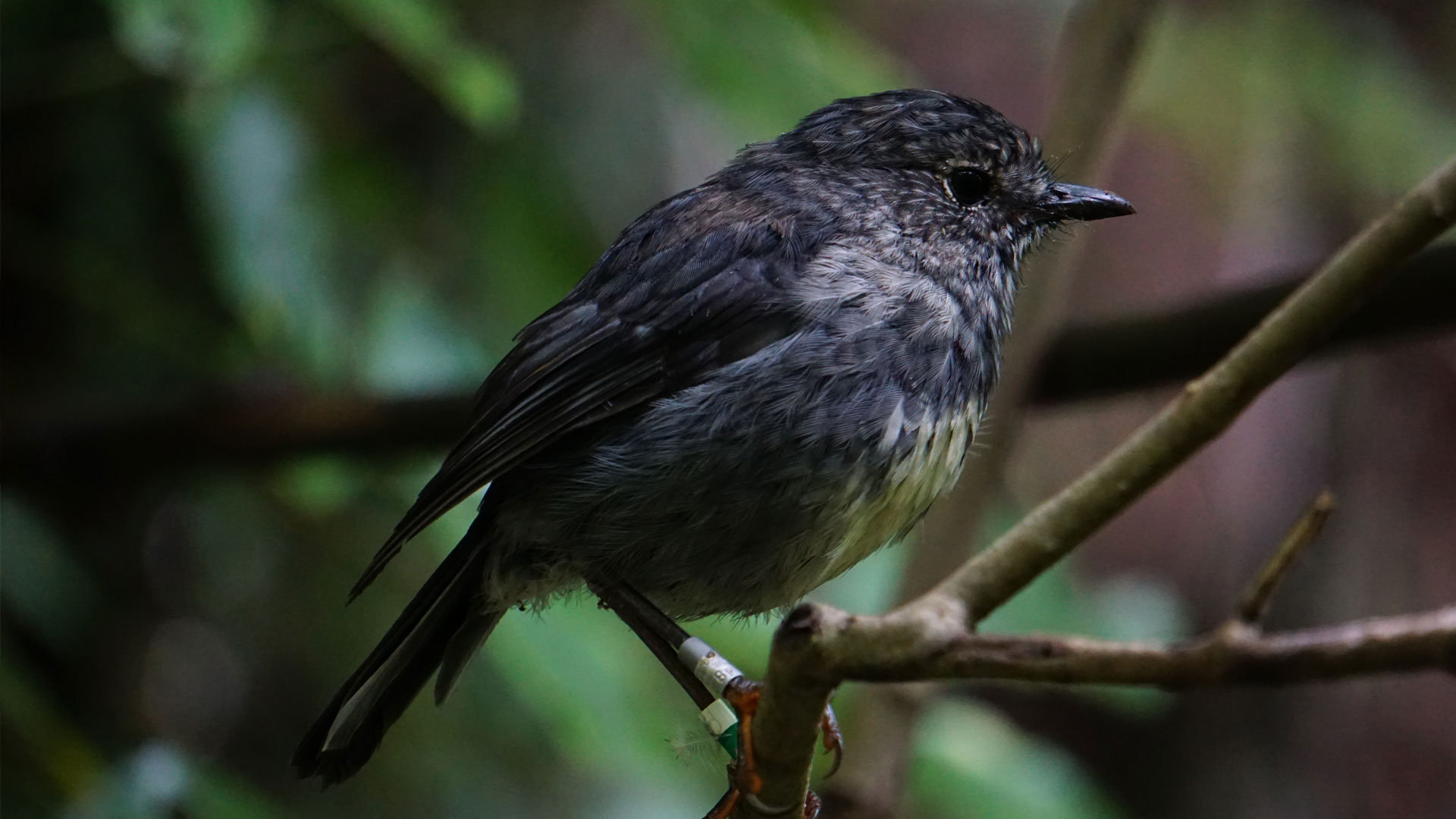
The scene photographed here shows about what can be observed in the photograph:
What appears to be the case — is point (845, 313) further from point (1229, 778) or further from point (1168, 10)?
point (1229, 778)

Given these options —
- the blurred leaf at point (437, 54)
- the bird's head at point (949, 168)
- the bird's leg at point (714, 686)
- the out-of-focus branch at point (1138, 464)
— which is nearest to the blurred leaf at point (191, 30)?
the blurred leaf at point (437, 54)

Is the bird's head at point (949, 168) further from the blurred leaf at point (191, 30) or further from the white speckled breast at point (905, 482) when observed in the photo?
the blurred leaf at point (191, 30)

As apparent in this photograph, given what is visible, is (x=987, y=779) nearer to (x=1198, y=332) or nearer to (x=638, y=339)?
(x=1198, y=332)

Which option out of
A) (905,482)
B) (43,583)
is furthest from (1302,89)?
(43,583)

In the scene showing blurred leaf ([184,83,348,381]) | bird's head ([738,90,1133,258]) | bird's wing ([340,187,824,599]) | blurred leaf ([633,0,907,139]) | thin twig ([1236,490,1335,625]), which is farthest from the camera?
blurred leaf ([633,0,907,139])

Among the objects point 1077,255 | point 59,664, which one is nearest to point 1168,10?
point 1077,255

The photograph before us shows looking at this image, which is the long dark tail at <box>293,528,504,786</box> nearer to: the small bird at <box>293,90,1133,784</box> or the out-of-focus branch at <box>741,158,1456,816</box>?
the small bird at <box>293,90,1133,784</box>

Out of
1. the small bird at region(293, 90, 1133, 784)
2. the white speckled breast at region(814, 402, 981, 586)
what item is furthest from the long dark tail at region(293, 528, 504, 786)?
the white speckled breast at region(814, 402, 981, 586)
